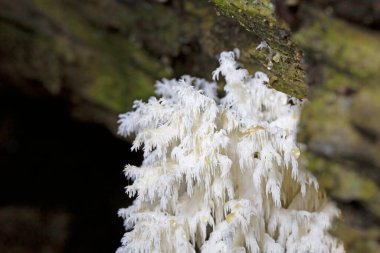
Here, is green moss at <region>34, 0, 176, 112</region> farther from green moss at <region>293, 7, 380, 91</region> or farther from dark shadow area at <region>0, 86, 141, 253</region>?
green moss at <region>293, 7, 380, 91</region>

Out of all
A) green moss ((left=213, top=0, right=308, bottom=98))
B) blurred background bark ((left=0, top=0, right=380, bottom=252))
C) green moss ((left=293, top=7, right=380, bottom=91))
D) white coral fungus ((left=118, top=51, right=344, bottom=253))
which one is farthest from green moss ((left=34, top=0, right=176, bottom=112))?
green moss ((left=293, top=7, right=380, bottom=91))

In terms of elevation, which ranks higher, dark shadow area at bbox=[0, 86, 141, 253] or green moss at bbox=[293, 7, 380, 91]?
dark shadow area at bbox=[0, 86, 141, 253]

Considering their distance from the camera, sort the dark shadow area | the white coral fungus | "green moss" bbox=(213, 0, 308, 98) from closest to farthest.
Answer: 1. "green moss" bbox=(213, 0, 308, 98)
2. the white coral fungus
3. the dark shadow area

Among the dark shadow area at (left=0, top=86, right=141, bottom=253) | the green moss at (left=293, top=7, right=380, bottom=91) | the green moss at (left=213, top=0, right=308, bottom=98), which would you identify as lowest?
the green moss at (left=293, top=7, right=380, bottom=91)

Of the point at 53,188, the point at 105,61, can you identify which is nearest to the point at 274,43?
the point at 105,61

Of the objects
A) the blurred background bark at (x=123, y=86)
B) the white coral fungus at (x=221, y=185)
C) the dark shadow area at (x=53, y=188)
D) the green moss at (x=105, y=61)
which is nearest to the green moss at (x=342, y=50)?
the blurred background bark at (x=123, y=86)

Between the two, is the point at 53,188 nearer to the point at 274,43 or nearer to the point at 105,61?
Answer: the point at 105,61
